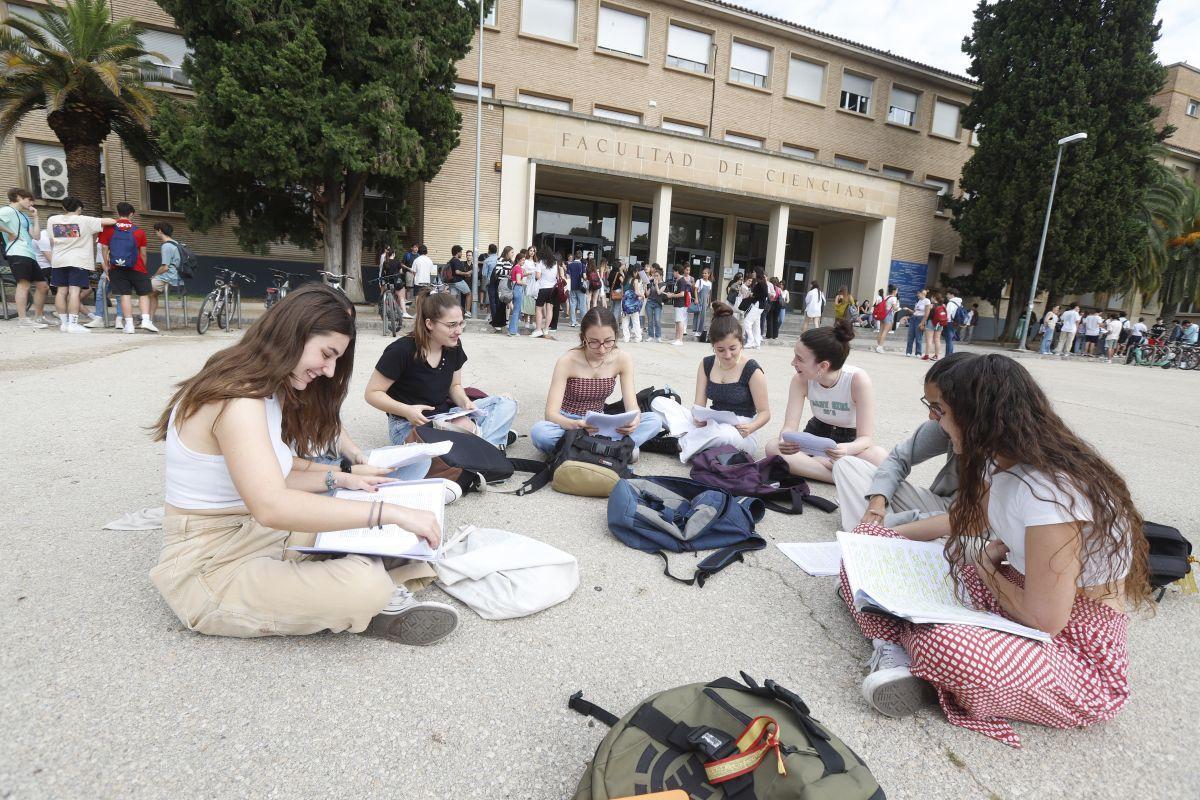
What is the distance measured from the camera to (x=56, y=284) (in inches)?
363

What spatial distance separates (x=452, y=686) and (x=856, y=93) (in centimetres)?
2793

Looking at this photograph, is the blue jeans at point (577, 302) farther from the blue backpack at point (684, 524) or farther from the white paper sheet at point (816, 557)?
the white paper sheet at point (816, 557)

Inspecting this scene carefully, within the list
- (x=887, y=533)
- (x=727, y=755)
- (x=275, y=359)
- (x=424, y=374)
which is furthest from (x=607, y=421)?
(x=727, y=755)

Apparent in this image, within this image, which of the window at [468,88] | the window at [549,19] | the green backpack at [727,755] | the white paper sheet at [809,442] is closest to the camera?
the green backpack at [727,755]

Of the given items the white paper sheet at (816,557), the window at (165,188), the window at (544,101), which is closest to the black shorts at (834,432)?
the white paper sheet at (816,557)

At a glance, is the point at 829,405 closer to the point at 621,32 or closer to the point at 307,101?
the point at 307,101

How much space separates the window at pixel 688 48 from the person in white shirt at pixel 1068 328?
14715mm

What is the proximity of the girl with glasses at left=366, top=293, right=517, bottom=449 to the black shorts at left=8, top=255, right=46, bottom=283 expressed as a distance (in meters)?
9.32

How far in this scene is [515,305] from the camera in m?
12.5

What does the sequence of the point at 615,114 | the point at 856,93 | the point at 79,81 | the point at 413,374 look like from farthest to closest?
the point at 856,93, the point at 615,114, the point at 79,81, the point at 413,374

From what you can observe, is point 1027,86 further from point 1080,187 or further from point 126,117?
point 126,117

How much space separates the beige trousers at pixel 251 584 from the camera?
6.39 ft

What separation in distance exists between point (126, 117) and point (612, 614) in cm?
1758

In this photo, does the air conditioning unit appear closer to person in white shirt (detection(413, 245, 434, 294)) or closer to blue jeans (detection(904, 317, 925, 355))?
person in white shirt (detection(413, 245, 434, 294))
